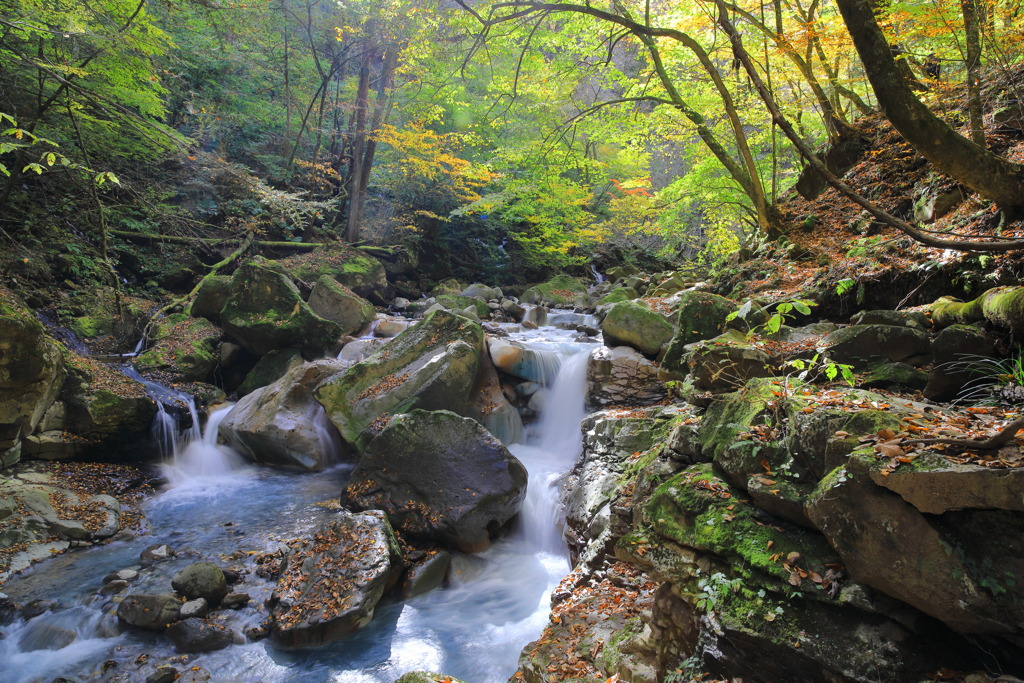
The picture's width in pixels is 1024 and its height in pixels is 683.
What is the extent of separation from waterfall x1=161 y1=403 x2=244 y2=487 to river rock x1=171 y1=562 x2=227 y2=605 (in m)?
3.26

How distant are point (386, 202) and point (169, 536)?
13435 millimetres

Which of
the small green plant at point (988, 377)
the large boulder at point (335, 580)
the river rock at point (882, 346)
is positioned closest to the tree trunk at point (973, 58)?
the river rock at point (882, 346)

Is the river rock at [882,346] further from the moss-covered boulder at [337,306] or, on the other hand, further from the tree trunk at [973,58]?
the moss-covered boulder at [337,306]

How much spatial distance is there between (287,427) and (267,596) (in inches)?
145

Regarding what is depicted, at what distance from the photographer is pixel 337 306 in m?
12.3

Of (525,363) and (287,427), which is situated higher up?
(525,363)

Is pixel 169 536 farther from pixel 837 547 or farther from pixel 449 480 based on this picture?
pixel 837 547

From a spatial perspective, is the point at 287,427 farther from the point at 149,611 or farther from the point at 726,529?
the point at 726,529

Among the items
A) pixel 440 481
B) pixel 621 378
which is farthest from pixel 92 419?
pixel 621 378

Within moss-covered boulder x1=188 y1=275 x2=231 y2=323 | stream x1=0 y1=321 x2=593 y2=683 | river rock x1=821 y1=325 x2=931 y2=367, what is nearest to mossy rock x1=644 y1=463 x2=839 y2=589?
river rock x1=821 y1=325 x2=931 y2=367

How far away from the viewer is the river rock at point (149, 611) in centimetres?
470

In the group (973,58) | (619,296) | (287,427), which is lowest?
(287,427)

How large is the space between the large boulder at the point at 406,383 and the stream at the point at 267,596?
1006 millimetres

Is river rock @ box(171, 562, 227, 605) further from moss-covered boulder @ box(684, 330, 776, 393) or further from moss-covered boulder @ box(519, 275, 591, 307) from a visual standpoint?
moss-covered boulder @ box(519, 275, 591, 307)
